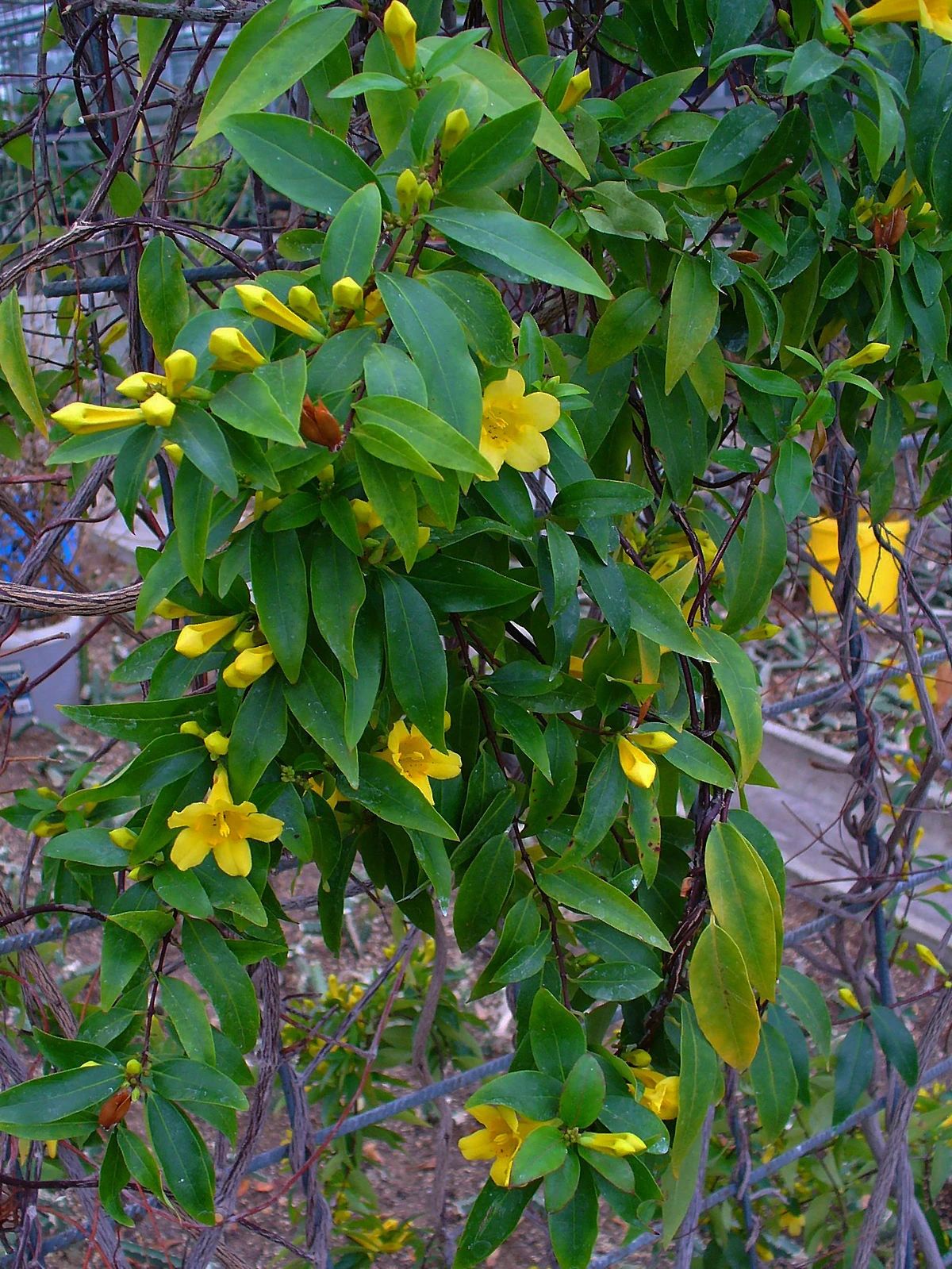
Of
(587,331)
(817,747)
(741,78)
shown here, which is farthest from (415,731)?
(817,747)

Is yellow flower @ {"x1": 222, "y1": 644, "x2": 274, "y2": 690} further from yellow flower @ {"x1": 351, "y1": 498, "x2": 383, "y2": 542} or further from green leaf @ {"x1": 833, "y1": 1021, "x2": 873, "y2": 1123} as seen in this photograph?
green leaf @ {"x1": 833, "y1": 1021, "x2": 873, "y2": 1123}

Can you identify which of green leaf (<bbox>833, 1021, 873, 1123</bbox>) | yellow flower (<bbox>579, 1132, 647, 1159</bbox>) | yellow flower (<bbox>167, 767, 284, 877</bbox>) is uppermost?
yellow flower (<bbox>167, 767, 284, 877</bbox>)

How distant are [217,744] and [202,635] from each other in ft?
0.20

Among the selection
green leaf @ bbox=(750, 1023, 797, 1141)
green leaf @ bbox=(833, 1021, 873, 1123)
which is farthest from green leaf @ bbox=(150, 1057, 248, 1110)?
green leaf @ bbox=(833, 1021, 873, 1123)

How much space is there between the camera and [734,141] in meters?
0.66

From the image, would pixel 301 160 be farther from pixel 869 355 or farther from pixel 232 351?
pixel 869 355

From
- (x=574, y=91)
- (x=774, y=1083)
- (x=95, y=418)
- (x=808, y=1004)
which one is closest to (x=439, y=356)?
(x=95, y=418)

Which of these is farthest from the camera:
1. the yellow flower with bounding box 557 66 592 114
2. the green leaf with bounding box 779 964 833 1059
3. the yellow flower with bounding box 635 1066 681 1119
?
the green leaf with bounding box 779 964 833 1059

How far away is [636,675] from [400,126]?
1.28 feet

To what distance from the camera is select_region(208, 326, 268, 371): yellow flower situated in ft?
1.47

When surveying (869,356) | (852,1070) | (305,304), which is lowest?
(852,1070)

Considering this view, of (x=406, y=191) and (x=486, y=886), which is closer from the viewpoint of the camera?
(x=406, y=191)

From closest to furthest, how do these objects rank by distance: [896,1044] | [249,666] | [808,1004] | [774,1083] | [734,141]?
1. [249,666]
2. [734,141]
3. [774,1083]
4. [808,1004]
5. [896,1044]

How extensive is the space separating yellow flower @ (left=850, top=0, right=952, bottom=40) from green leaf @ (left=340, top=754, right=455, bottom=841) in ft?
1.73
